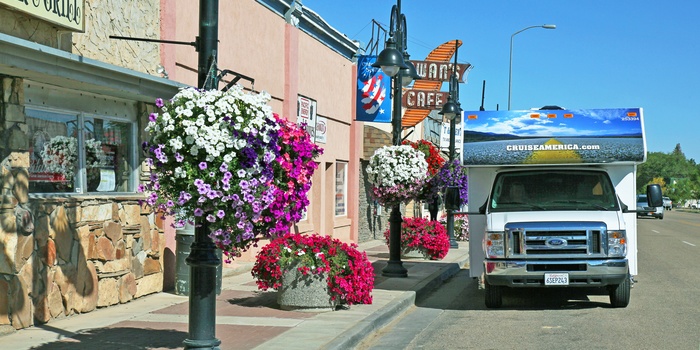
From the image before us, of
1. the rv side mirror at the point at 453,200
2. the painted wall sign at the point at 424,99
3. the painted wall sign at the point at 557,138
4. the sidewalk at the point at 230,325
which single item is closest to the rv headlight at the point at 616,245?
the painted wall sign at the point at 557,138

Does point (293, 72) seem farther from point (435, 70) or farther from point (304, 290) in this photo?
point (435, 70)

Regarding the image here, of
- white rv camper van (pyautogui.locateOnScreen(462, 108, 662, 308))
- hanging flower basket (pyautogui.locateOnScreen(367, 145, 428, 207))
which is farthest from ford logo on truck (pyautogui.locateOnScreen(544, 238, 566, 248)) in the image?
hanging flower basket (pyautogui.locateOnScreen(367, 145, 428, 207))

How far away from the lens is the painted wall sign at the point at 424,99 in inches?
1296

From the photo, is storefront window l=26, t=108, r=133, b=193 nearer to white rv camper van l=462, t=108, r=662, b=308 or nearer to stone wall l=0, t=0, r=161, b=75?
stone wall l=0, t=0, r=161, b=75

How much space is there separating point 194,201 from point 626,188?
824cm

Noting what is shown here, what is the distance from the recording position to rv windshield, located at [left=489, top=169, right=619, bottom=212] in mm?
13102

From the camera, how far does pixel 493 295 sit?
42.9ft

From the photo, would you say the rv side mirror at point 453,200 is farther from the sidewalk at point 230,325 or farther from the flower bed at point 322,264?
the flower bed at point 322,264

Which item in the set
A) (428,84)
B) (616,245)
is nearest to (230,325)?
(616,245)

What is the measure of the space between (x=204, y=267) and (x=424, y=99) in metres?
26.3

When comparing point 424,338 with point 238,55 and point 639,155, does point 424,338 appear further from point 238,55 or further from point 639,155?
point 238,55

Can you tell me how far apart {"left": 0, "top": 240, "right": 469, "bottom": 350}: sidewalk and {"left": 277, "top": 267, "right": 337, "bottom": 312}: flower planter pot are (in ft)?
0.59

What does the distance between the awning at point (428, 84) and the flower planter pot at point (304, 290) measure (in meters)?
21.4

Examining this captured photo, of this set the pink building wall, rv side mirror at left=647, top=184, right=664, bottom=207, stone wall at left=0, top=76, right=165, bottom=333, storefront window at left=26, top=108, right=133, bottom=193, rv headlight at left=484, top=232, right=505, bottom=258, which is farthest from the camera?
the pink building wall
